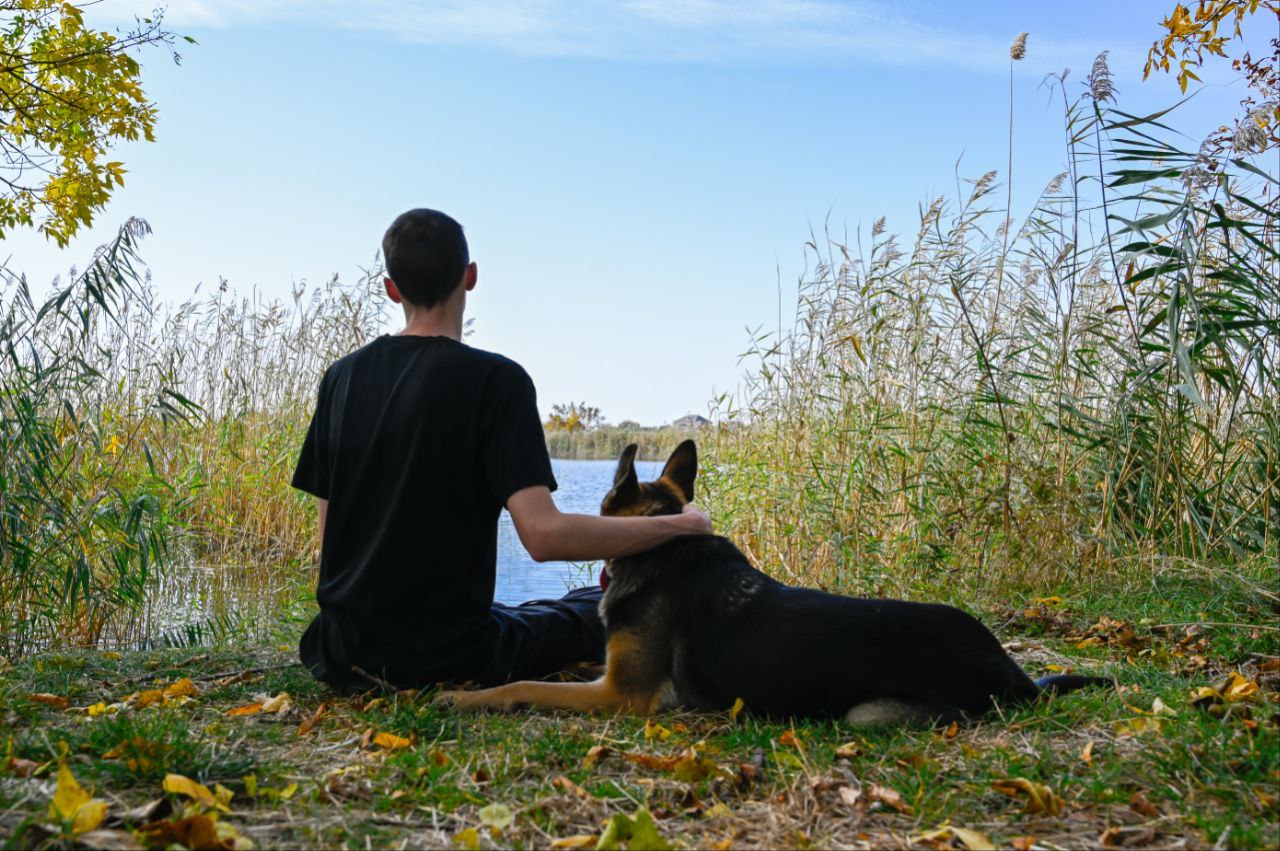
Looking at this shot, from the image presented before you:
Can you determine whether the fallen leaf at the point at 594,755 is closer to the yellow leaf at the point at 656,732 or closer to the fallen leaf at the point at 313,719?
the yellow leaf at the point at 656,732

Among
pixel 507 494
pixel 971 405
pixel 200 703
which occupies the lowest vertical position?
pixel 200 703

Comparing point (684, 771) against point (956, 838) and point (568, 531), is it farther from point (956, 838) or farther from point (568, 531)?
point (568, 531)

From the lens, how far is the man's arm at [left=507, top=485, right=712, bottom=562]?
343 centimetres

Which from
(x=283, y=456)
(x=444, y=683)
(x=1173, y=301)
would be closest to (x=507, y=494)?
(x=444, y=683)

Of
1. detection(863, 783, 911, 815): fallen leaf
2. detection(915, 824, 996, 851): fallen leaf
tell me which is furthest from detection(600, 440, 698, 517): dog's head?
detection(915, 824, 996, 851): fallen leaf

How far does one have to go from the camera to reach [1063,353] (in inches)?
269

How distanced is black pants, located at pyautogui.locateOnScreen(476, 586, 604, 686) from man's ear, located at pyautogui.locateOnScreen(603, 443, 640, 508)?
2.16 feet

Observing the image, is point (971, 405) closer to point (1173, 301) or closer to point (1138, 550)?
point (1138, 550)

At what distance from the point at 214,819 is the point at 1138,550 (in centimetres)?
601

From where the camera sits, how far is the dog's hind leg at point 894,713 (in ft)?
10.8

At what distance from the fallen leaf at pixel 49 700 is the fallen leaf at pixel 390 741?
1.42 meters

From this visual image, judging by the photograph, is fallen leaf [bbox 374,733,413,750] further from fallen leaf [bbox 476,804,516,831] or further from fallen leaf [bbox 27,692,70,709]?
fallen leaf [bbox 27,692,70,709]

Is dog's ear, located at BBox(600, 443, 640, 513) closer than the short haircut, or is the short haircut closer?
the short haircut

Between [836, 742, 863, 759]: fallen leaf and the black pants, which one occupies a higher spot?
the black pants
